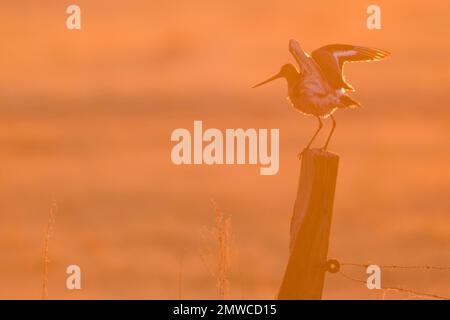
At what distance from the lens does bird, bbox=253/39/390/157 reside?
933 cm

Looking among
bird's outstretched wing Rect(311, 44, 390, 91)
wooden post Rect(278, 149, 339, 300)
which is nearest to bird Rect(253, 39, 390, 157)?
bird's outstretched wing Rect(311, 44, 390, 91)

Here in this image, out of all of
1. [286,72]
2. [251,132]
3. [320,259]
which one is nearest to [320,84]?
[286,72]

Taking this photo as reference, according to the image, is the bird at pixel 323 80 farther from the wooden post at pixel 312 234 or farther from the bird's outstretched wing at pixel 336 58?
the wooden post at pixel 312 234

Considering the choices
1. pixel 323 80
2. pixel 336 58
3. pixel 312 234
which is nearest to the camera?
pixel 312 234

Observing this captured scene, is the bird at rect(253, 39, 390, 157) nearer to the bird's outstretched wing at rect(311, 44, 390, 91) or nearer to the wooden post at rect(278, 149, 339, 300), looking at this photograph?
the bird's outstretched wing at rect(311, 44, 390, 91)

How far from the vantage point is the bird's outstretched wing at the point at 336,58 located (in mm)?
9609

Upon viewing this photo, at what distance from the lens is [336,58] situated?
9.73 meters

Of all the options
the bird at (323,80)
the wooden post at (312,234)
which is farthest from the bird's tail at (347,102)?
the wooden post at (312,234)

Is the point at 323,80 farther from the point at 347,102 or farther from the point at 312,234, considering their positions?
the point at 312,234

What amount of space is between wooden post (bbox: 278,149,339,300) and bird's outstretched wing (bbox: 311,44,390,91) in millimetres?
2998

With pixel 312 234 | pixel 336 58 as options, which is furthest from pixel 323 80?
pixel 312 234

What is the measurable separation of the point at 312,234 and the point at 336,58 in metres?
3.49
